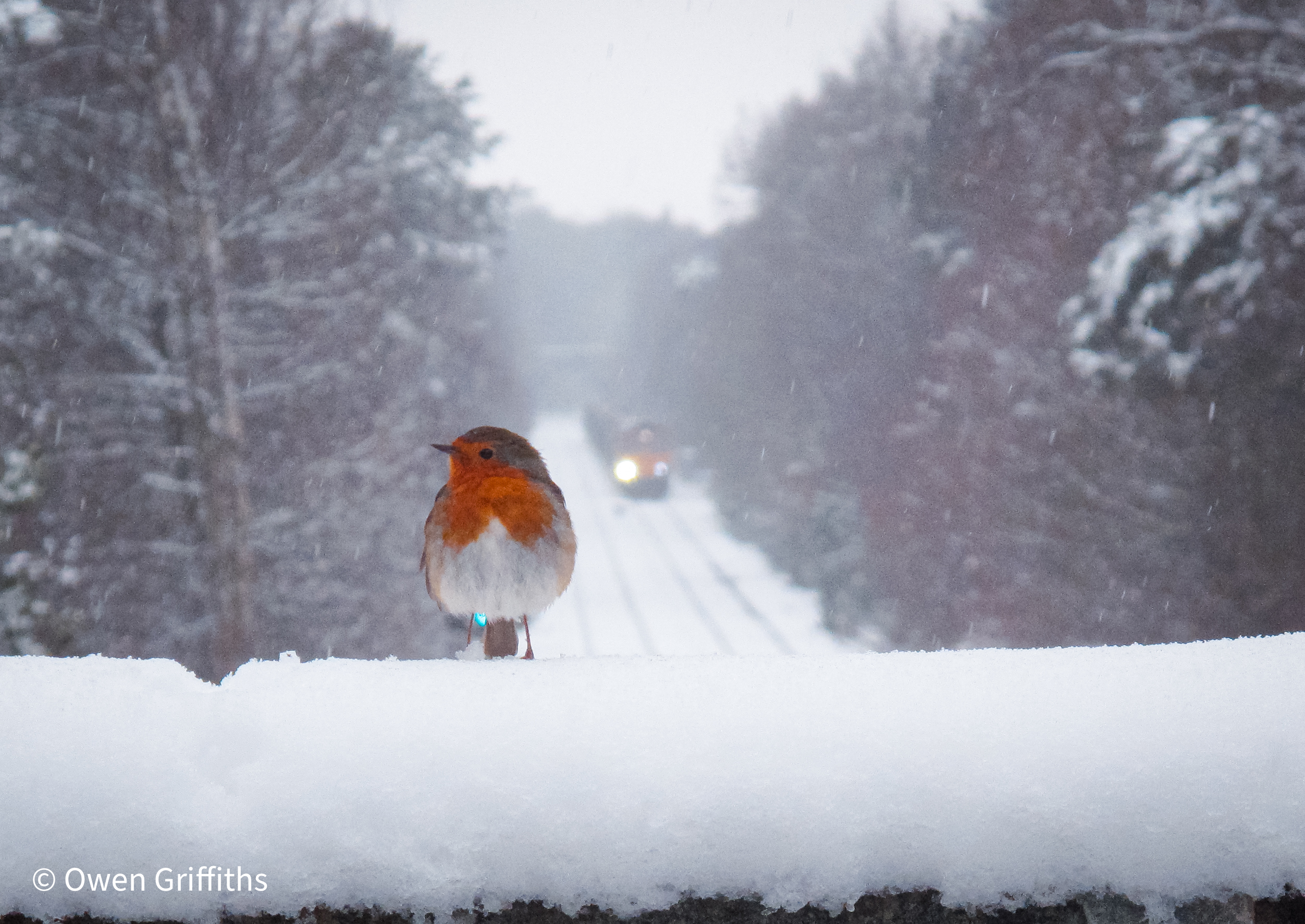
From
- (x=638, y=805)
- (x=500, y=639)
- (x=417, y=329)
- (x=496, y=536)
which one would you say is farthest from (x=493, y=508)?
(x=417, y=329)

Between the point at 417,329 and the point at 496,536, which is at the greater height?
the point at 417,329

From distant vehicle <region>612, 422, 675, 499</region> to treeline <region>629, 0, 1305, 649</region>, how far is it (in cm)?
692

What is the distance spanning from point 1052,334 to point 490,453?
12.5m

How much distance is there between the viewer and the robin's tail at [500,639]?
2189 mm

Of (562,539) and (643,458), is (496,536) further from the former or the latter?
(643,458)

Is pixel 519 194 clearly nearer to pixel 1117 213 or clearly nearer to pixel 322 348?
pixel 322 348

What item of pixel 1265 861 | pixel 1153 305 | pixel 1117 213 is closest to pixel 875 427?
pixel 1117 213

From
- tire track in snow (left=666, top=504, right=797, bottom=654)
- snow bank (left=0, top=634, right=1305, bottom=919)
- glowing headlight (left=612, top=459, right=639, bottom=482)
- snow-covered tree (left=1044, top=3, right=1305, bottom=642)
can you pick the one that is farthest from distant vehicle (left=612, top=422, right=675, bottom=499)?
snow bank (left=0, top=634, right=1305, bottom=919)

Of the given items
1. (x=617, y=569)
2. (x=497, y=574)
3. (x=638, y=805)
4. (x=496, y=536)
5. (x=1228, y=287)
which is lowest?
(x=638, y=805)

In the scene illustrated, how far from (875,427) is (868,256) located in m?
5.11

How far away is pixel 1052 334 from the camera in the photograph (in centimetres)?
1283

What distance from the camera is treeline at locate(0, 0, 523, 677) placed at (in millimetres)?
7863

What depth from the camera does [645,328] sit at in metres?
57.7

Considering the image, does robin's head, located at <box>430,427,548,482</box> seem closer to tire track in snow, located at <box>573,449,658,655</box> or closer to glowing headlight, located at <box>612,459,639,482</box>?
tire track in snow, located at <box>573,449,658,655</box>
